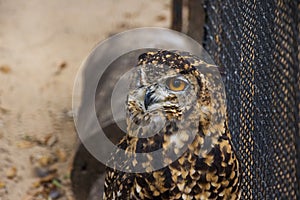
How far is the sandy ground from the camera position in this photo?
14.5ft

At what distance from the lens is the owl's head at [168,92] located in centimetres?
260

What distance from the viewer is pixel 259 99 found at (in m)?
2.97

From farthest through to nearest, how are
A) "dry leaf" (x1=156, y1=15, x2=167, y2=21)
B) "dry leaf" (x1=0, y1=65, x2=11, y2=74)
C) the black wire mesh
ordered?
"dry leaf" (x1=156, y1=15, x2=167, y2=21) → "dry leaf" (x1=0, y1=65, x2=11, y2=74) → the black wire mesh

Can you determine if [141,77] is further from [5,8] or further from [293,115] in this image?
[5,8]

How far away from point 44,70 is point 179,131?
2.69 metres

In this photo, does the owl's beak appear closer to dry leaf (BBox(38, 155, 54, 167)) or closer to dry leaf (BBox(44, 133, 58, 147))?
dry leaf (BBox(38, 155, 54, 167))

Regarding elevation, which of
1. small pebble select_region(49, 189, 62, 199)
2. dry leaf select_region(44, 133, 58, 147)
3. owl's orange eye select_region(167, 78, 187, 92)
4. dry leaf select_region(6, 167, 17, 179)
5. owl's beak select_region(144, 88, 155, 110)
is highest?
dry leaf select_region(44, 133, 58, 147)

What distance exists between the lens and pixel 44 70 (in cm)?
517

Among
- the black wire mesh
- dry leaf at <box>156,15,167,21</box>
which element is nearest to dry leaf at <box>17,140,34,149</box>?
the black wire mesh

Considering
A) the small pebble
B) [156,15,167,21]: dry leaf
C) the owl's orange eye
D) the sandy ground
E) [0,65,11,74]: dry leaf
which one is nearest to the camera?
the owl's orange eye

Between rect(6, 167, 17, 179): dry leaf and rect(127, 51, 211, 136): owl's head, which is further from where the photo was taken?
rect(6, 167, 17, 179): dry leaf

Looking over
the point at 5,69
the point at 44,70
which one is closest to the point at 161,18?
the point at 44,70

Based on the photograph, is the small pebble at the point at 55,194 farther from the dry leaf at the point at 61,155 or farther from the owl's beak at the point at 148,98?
the owl's beak at the point at 148,98

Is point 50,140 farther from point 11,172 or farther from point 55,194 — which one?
point 55,194
